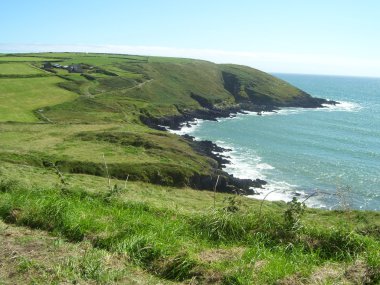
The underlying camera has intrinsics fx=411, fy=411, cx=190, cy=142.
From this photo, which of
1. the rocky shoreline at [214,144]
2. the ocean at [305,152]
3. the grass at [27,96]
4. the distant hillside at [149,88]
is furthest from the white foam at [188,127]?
the grass at [27,96]

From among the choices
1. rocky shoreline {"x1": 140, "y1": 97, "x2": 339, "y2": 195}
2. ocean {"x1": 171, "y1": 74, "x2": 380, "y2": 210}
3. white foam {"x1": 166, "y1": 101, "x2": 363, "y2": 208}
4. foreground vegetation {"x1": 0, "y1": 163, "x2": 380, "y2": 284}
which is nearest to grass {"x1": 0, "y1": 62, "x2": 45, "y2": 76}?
rocky shoreline {"x1": 140, "y1": 97, "x2": 339, "y2": 195}

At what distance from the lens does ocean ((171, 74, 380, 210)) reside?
2173 inches

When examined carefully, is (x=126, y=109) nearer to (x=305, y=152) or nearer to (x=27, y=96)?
(x=27, y=96)

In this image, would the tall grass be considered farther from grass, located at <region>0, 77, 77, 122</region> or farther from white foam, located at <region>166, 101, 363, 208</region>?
grass, located at <region>0, 77, 77, 122</region>

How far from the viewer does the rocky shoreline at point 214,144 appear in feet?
168

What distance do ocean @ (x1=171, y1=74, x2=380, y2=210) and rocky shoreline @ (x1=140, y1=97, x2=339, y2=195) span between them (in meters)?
2.21

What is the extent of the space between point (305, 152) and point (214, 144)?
58.2 feet

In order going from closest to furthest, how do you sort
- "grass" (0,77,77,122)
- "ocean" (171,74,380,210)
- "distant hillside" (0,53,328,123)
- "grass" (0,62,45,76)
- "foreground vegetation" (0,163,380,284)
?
"foreground vegetation" (0,163,380,284), "ocean" (171,74,380,210), "grass" (0,77,77,122), "distant hillside" (0,53,328,123), "grass" (0,62,45,76)

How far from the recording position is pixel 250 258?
924 centimetres

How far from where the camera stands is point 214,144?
77562 millimetres

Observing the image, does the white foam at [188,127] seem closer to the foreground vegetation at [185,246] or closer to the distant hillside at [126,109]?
the distant hillside at [126,109]

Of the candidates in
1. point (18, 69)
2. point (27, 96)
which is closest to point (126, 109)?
point (27, 96)

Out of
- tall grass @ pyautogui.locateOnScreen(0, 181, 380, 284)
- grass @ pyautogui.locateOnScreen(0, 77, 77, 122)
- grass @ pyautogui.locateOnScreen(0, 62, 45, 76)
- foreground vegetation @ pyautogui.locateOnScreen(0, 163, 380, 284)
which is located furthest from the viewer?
grass @ pyautogui.locateOnScreen(0, 62, 45, 76)

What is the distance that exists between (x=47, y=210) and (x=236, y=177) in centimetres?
4809
